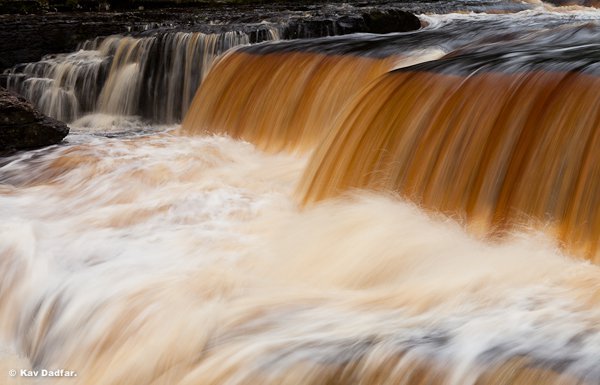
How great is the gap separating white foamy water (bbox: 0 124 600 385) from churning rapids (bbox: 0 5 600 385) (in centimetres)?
1

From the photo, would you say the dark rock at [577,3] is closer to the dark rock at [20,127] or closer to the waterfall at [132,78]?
the waterfall at [132,78]

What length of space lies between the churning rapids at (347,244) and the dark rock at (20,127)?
0.26 m

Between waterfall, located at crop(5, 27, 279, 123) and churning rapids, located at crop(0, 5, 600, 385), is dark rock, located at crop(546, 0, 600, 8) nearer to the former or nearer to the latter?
waterfall, located at crop(5, 27, 279, 123)

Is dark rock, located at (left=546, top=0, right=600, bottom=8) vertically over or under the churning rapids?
over

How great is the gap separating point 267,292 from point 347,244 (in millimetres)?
759

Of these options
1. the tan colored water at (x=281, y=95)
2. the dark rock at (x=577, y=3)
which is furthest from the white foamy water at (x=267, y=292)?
the dark rock at (x=577, y=3)

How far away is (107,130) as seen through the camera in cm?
894

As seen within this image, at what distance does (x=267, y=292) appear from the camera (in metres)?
3.85

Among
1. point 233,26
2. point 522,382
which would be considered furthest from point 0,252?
point 233,26


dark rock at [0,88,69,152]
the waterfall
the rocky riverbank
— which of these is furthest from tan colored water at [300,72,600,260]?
the rocky riverbank

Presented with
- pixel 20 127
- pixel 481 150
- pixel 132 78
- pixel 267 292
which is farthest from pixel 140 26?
pixel 267 292

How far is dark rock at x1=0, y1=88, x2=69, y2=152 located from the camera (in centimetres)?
726

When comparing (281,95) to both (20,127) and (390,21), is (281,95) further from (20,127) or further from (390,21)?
(390,21)

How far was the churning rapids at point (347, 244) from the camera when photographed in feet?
9.94
